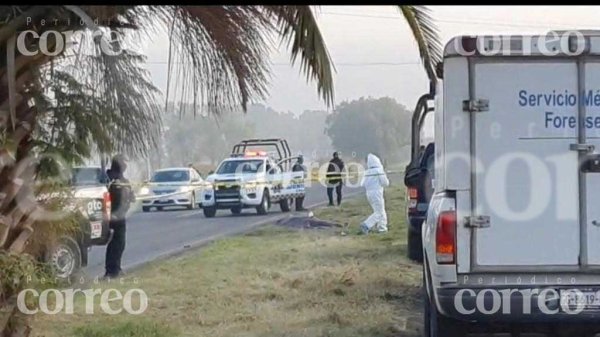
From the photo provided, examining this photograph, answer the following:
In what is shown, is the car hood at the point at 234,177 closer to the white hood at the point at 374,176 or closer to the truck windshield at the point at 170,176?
the truck windshield at the point at 170,176

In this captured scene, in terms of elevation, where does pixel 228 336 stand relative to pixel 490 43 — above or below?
below

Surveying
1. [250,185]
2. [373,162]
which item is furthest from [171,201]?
[373,162]

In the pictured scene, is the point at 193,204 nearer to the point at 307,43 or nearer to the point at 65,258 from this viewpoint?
the point at 65,258

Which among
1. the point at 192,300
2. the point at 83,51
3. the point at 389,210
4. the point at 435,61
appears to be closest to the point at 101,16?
the point at 83,51

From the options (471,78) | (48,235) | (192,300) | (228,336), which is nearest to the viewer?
(471,78)

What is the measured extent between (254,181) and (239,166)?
0.65 metres

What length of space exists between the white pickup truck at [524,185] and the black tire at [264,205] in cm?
470

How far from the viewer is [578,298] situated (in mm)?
6113

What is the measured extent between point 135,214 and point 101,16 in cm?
353

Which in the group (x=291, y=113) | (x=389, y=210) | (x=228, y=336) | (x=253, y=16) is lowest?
(x=228, y=336)

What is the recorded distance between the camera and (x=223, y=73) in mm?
5949

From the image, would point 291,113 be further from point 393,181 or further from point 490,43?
point 393,181

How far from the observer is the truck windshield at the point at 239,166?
9.47 metres

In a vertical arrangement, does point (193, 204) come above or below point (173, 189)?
below
